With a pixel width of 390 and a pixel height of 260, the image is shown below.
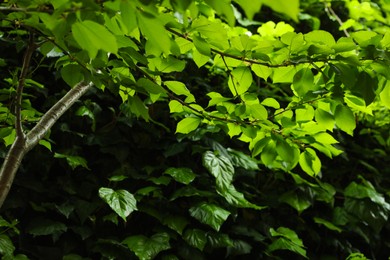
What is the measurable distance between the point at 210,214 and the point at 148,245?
0.29 metres

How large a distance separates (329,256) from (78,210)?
4.36 ft

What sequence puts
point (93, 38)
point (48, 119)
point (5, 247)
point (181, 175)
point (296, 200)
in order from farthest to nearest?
point (296, 200) → point (181, 175) → point (5, 247) → point (48, 119) → point (93, 38)

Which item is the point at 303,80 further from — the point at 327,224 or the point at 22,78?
the point at 327,224

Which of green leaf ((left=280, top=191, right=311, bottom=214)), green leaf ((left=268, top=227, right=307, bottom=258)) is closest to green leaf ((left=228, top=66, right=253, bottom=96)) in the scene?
green leaf ((left=268, top=227, right=307, bottom=258))

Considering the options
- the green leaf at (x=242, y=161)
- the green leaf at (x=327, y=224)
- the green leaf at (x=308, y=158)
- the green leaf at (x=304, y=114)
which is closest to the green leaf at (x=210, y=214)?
the green leaf at (x=242, y=161)

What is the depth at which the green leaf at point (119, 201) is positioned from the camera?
5.28 ft

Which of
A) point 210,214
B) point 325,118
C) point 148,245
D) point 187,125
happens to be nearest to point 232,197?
point 210,214

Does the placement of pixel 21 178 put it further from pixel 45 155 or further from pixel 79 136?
pixel 79 136

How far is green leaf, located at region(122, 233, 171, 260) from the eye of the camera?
5.47 feet

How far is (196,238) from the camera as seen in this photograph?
71.5 inches

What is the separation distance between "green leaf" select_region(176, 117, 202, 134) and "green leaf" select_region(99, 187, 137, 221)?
651mm

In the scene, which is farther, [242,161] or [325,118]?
[242,161]

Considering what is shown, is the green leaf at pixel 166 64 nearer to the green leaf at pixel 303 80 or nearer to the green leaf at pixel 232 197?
the green leaf at pixel 303 80

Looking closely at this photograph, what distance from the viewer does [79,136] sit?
2.06 metres
